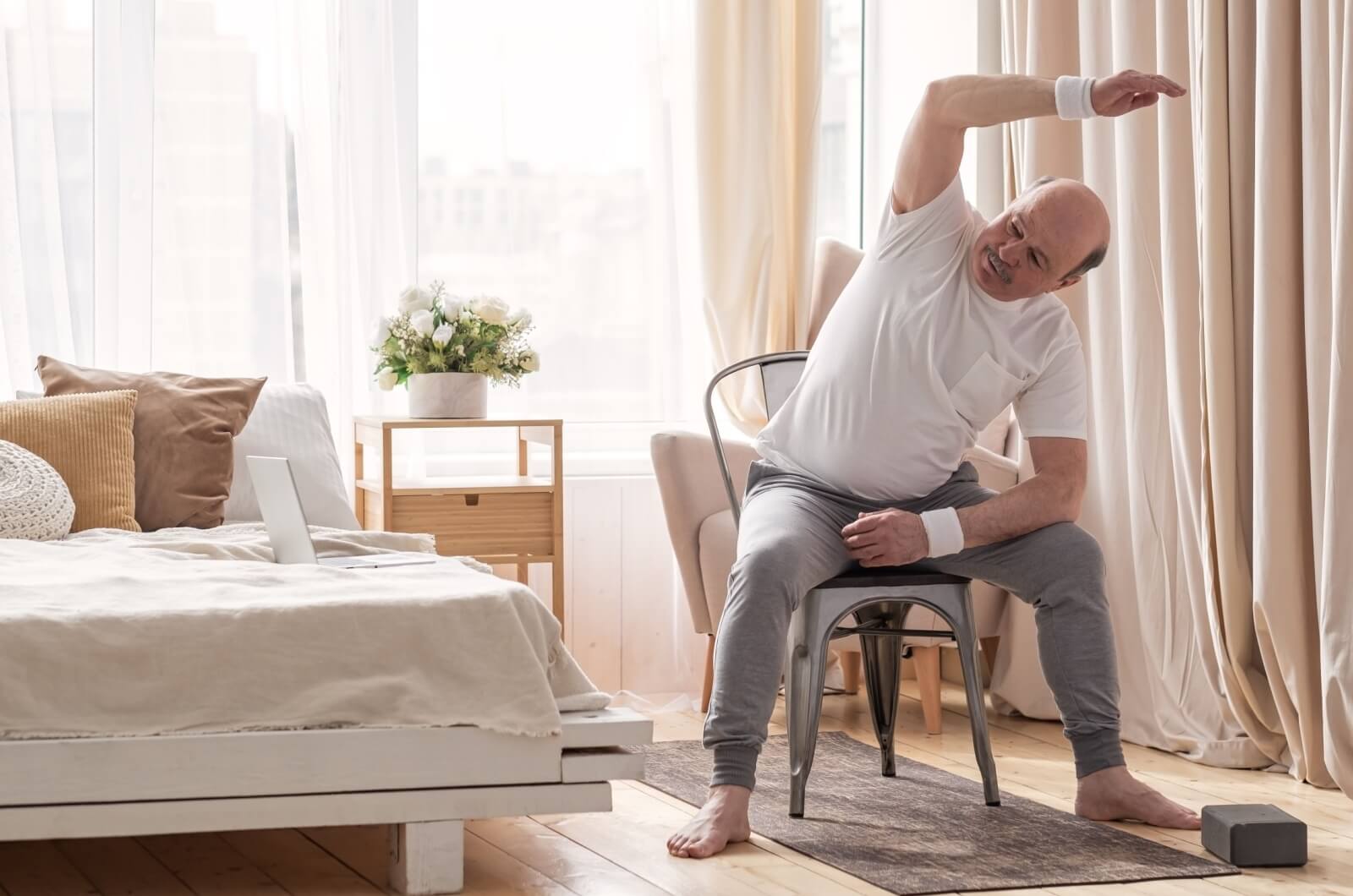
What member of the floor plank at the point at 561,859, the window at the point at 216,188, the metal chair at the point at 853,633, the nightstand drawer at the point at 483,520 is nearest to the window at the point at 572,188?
the window at the point at 216,188

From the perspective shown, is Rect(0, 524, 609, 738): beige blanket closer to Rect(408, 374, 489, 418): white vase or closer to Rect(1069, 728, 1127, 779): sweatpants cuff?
Rect(1069, 728, 1127, 779): sweatpants cuff

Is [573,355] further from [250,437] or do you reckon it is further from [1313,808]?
[1313,808]

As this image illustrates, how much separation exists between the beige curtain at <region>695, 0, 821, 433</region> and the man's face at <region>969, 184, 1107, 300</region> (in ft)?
4.51

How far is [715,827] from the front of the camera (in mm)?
2213

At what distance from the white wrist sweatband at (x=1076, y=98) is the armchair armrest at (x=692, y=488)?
4.19 feet

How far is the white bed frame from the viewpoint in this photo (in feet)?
6.17

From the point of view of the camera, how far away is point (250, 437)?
10.4ft

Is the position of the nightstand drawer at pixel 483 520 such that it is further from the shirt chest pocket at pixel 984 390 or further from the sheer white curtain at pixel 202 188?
the shirt chest pocket at pixel 984 390

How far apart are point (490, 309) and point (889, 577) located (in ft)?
4.46

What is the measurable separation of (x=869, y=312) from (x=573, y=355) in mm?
1527

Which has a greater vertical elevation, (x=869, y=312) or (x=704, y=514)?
(x=869, y=312)

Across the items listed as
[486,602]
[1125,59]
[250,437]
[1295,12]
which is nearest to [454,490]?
[250,437]

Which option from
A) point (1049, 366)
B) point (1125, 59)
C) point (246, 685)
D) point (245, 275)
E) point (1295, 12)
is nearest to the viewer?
point (246, 685)

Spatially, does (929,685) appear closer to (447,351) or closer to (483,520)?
(483,520)
